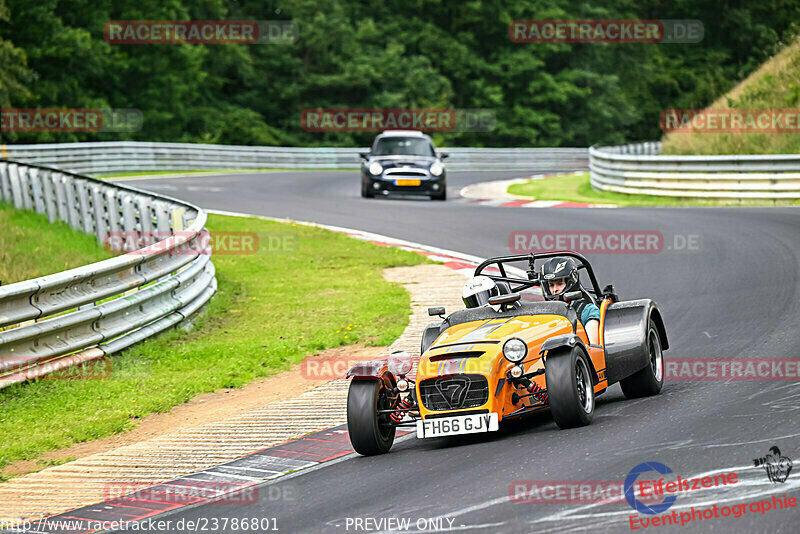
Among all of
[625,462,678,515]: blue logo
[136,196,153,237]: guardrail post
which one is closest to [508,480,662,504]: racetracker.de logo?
[625,462,678,515]: blue logo

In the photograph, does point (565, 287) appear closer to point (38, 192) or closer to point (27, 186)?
point (38, 192)

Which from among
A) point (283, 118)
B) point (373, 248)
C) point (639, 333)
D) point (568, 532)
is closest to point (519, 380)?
point (639, 333)

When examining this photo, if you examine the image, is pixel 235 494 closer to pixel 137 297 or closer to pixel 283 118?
pixel 137 297

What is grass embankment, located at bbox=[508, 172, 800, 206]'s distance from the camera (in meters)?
23.5

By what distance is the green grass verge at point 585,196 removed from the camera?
926 inches

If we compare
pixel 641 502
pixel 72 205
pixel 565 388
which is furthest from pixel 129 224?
pixel 641 502

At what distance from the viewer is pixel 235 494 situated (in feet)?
→ 23.3

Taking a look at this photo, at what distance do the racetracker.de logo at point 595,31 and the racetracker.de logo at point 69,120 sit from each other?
2137cm

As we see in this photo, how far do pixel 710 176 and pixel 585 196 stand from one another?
14.0 feet

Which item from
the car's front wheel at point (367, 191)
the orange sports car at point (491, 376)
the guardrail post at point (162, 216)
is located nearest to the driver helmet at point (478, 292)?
the orange sports car at point (491, 376)

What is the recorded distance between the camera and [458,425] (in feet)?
24.6

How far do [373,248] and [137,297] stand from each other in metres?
7.41

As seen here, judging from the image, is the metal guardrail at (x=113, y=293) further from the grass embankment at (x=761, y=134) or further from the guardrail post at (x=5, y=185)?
the grass embankment at (x=761, y=134)

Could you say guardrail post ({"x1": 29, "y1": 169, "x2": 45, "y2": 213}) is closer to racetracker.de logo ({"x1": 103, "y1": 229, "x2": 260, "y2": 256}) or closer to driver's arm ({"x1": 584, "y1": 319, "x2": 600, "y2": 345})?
racetracker.de logo ({"x1": 103, "y1": 229, "x2": 260, "y2": 256})
